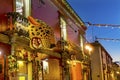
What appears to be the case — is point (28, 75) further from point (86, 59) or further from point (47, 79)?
point (86, 59)

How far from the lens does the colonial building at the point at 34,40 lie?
12.0 metres

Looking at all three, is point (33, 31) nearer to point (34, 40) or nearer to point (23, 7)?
point (34, 40)

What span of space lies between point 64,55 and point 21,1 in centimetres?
580

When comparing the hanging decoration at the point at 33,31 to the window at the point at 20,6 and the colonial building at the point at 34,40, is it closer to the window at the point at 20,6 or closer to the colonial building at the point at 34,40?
the colonial building at the point at 34,40

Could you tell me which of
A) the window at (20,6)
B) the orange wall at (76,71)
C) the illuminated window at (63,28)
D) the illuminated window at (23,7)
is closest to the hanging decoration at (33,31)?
the illuminated window at (23,7)

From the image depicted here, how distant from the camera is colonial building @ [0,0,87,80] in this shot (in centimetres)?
1196

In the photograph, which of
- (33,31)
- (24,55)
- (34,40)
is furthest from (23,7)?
(24,55)

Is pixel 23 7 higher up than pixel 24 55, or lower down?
higher up

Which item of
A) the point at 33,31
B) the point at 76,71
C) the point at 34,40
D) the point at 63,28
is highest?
the point at 63,28

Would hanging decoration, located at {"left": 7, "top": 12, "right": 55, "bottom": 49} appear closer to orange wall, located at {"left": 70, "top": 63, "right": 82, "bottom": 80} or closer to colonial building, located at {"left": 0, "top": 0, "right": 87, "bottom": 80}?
colonial building, located at {"left": 0, "top": 0, "right": 87, "bottom": 80}

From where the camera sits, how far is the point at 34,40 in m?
12.9

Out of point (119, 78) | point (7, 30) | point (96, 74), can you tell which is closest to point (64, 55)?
point (7, 30)

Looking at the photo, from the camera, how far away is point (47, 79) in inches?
659

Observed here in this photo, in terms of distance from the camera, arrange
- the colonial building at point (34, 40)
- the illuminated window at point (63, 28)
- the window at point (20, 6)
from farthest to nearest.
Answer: the illuminated window at point (63, 28) < the window at point (20, 6) < the colonial building at point (34, 40)
